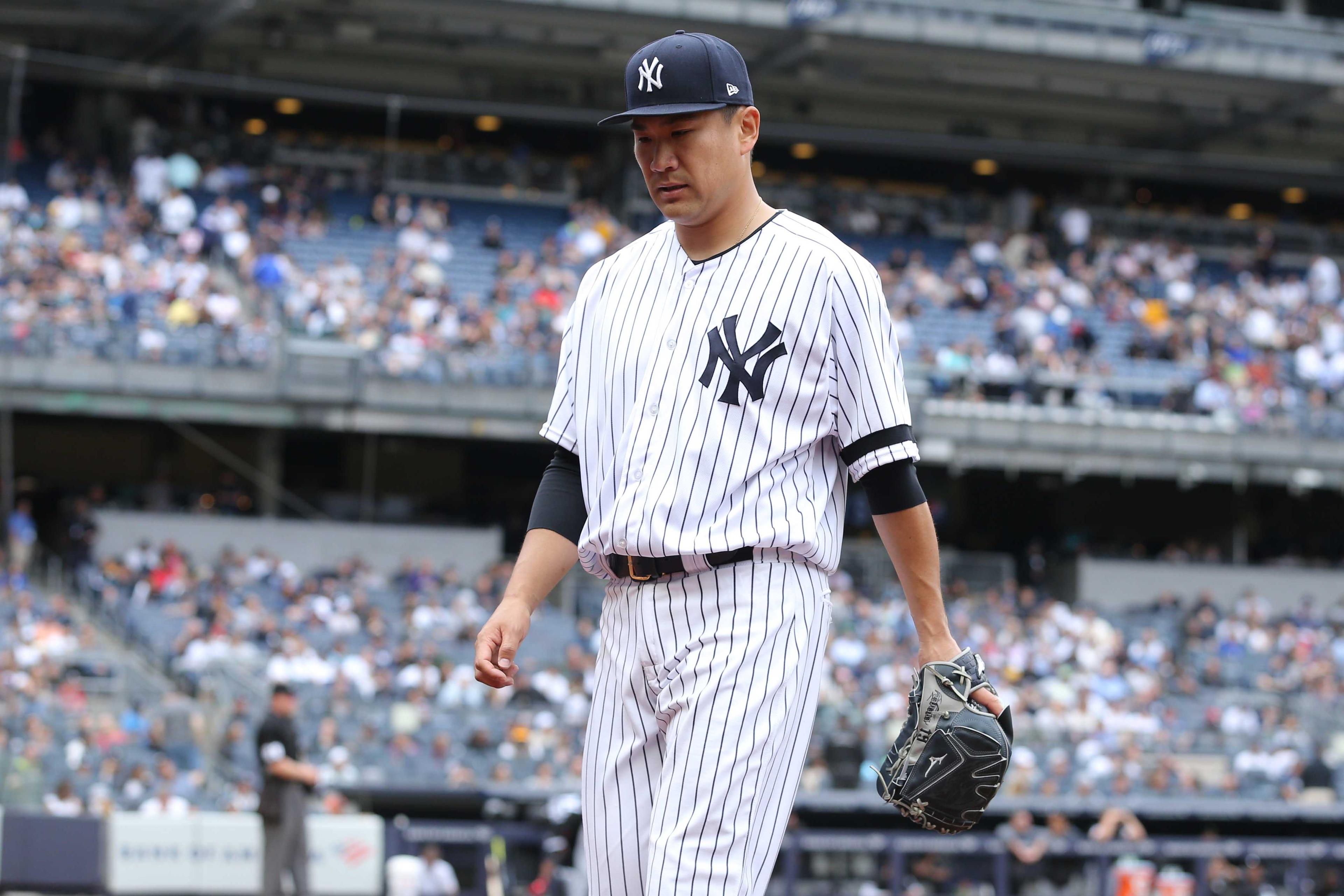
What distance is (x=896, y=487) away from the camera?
3.18 m

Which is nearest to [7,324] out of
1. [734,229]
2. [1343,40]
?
[734,229]

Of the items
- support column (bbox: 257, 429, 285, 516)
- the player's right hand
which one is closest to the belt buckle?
the player's right hand

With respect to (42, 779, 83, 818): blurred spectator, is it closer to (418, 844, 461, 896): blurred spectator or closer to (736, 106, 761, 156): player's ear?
(418, 844, 461, 896): blurred spectator

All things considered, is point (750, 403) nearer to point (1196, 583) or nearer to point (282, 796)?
point (282, 796)

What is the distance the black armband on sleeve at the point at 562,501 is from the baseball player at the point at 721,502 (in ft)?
0.40

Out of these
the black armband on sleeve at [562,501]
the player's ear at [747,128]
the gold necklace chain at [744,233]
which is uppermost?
the player's ear at [747,128]

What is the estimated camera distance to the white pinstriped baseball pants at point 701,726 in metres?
3.00

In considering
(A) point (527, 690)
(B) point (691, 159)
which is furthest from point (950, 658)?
(A) point (527, 690)

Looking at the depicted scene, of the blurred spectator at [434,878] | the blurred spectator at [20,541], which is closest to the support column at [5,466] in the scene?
the blurred spectator at [20,541]

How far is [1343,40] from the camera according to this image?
2808cm

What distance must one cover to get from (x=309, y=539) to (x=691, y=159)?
19589 mm

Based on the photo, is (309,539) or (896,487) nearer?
(896,487)

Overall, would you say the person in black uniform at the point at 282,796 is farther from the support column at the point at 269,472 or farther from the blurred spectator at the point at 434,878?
the support column at the point at 269,472

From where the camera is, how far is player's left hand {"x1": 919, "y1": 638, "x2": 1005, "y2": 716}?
10.2 ft
